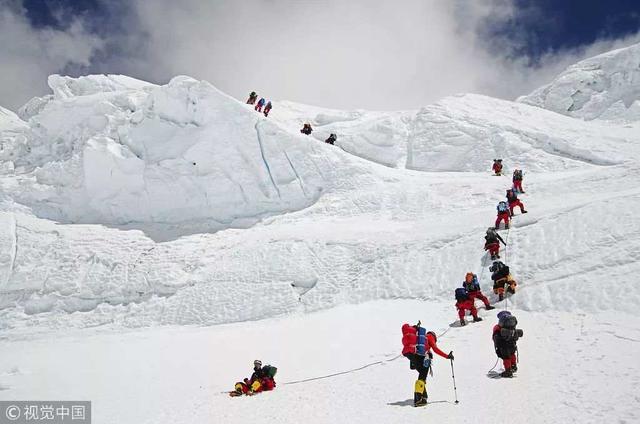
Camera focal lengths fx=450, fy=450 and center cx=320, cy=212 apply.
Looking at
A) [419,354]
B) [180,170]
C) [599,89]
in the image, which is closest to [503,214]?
[419,354]

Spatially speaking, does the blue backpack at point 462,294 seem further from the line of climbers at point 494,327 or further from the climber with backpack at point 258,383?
the climber with backpack at point 258,383

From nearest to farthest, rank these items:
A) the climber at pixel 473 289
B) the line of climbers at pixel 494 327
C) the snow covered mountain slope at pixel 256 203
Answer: the line of climbers at pixel 494 327
the climber at pixel 473 289
the snow covered mountain slope at pixel 256 203

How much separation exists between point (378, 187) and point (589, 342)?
49.9 feet

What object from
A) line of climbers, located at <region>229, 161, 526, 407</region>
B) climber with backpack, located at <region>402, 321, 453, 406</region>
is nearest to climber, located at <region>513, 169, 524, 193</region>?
line of climbers, located at <region>229, 161, 526, 407</region>

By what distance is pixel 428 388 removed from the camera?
838cm

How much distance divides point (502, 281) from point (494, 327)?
14.5ft

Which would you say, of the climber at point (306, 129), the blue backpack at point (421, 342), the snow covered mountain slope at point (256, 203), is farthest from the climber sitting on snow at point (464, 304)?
the climber at point (306, 129)

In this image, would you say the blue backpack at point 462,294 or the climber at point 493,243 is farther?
the climber at point 493,243

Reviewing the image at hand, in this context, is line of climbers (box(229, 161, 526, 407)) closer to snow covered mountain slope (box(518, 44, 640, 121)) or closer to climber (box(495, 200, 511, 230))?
climber (box(495, 200, 511, 230))

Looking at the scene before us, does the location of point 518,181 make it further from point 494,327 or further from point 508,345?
point 508,345

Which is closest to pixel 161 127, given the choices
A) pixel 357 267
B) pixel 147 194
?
pixel 147 194

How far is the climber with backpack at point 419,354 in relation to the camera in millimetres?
7418

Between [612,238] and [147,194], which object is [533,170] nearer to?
[612,238]

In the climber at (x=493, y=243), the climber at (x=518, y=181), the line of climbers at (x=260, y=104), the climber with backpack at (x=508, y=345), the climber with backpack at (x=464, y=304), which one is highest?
the line of climbers at (x=260, y=104)
